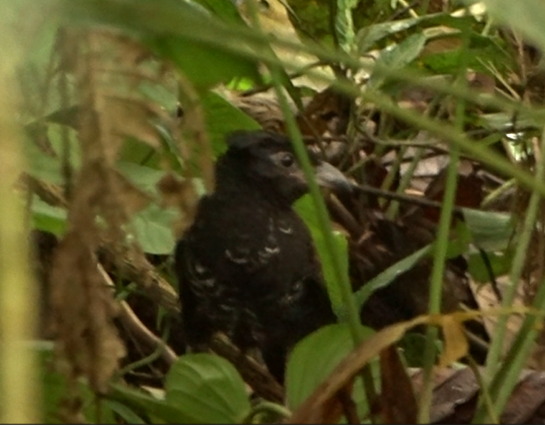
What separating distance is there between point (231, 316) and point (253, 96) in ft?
1.83

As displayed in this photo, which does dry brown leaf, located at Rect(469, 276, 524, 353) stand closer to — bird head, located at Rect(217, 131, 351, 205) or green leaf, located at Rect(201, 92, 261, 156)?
bird head, located at Rect(217, 131, 351, 205)

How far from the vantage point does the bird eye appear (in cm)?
176

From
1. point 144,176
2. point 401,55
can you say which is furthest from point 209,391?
point 401,55

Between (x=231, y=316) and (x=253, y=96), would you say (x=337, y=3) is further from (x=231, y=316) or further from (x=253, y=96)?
(x=231, y=316)

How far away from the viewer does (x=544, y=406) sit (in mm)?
1004

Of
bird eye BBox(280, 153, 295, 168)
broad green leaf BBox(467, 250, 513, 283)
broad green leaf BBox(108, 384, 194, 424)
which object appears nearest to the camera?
broad green leaf BBox(108, 384, 194, 424)

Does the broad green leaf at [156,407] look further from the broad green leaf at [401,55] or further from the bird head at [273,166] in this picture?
the bird head at [273,166]

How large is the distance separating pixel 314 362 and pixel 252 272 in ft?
3.03

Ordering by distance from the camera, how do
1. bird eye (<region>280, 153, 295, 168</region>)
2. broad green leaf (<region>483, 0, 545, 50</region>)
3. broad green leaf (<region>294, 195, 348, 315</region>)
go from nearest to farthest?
1. broad green leaf (<region>483, 0, 545, 50</region>)
2. broad green leaf (<region>294, 195, 348, 315</region>)
3. bird eye (<region>280, 153, 295, 168</region>)

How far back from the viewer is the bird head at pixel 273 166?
1.72m

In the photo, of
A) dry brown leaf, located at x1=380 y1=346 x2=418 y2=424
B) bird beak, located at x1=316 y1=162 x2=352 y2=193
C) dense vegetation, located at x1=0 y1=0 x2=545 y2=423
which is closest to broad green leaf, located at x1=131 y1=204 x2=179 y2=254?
dense vegetation, located at x1=0 y1=0 x2=545 y2=423

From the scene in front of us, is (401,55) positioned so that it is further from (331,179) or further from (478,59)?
(331,179)

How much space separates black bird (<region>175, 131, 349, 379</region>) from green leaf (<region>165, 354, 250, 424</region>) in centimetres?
92

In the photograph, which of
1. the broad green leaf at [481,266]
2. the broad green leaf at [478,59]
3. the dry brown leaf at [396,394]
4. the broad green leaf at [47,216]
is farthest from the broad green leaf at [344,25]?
the dry brown leaf at [396,394]
